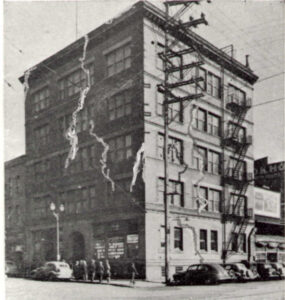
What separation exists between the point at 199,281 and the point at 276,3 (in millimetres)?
14071

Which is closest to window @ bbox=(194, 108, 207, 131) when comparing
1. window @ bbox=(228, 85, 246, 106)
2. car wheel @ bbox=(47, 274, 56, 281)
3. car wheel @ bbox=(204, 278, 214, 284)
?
window @ bbox=(228, 85, 246, 106)

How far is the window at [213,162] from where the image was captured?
36.3 m

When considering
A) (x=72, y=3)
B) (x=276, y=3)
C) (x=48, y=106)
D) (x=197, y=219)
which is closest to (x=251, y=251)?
(x=197, y=219)

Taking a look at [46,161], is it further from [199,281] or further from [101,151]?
[199,281]

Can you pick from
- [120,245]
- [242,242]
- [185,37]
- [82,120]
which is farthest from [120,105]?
[242,242]

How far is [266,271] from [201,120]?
11983mm

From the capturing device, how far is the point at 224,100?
37.9 metres

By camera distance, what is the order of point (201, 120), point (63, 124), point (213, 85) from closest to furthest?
1. point (63, 124)
2. point (201, 120)
3. point (213, 85)

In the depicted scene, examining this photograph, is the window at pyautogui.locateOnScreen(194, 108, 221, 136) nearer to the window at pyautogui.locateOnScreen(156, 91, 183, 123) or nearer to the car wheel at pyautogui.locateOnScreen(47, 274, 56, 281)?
the window at pyautogui.locateOnScreen(156, 91, 183, 123)

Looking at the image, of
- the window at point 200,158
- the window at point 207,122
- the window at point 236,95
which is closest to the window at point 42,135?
the window at point 200,158

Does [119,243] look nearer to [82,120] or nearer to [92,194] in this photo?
[92,194]

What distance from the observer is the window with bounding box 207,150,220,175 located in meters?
36.3

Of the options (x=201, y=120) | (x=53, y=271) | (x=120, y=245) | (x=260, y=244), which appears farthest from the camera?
(x=260, y=244)

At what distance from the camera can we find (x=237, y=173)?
38.9 metres
